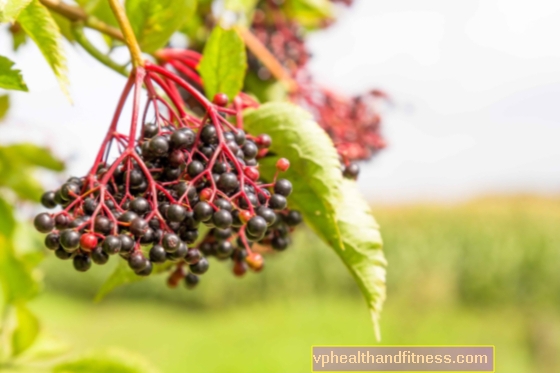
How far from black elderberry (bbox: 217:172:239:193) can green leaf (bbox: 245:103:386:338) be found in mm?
85

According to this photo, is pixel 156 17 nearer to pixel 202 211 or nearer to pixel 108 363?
pixel 202 211

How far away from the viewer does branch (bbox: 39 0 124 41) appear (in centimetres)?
62

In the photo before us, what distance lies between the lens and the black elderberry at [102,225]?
47 cm

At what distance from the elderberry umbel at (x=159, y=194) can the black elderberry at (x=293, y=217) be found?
8cm

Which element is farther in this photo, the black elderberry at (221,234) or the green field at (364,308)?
the green field at (364,308)

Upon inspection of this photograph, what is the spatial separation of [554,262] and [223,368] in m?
5.34

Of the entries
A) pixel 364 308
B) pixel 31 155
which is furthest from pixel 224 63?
pixel 364 308

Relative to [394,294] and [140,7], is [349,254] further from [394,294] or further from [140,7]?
[394,294]

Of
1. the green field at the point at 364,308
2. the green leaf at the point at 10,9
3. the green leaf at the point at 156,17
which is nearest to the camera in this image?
the green leaf at the point at 10,9

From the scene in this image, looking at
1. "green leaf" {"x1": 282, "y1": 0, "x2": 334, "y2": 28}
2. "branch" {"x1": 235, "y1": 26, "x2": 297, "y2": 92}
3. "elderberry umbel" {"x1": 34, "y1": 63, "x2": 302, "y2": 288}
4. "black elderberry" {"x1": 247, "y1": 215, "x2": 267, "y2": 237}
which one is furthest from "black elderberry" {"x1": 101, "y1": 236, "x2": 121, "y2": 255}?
"green leaf" {"x1": 282, "y1": 0, "x2": 334, "y2": 28}

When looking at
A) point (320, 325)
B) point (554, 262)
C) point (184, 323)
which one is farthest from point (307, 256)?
point (554, 262)

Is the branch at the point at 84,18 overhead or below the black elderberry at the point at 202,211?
overhead

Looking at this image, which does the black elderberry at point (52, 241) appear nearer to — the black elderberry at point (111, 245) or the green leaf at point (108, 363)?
the black elderberry at point (111, 245)

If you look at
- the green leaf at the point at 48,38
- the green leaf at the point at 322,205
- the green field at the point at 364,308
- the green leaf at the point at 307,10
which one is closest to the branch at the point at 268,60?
the green leaf at the point at 307,10
